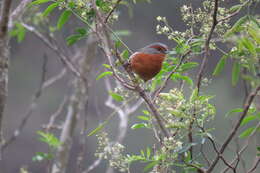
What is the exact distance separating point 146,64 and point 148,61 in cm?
4

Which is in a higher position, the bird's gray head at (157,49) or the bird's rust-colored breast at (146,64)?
the bird's gray head at (157,49)

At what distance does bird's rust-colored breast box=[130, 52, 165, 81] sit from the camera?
2844 millimetres

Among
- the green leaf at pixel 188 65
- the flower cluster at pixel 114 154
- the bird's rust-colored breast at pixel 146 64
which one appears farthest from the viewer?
the bird's rust-colored breast at pixel 146 64

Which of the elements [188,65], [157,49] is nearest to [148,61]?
[157,49]

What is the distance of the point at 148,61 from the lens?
2969mm

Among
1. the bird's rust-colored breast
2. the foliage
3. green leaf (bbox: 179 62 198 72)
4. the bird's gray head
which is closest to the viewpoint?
the foliage

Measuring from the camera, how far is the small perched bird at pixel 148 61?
2848 millimetres

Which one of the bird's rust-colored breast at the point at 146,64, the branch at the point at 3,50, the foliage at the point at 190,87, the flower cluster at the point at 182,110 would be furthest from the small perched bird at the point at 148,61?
the branch at the point at 3,50

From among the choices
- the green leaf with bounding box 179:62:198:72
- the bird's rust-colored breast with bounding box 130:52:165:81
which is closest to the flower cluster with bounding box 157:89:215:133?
the green leaf with bounding box 179:62:198:72

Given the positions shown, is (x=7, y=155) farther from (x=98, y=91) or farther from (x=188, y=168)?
(x=188, y=168)

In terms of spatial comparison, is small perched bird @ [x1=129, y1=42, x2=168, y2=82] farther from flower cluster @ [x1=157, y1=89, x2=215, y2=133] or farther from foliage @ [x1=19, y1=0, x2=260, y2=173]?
flower cluster @ [x1=157, y1=89, x2=215, y2=133]

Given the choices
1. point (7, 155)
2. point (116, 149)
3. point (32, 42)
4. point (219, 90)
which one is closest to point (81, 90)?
point (116, 149)

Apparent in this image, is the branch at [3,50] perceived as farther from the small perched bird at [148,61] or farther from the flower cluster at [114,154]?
the flower cluster at [114,154]

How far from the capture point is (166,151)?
1.92 metres
